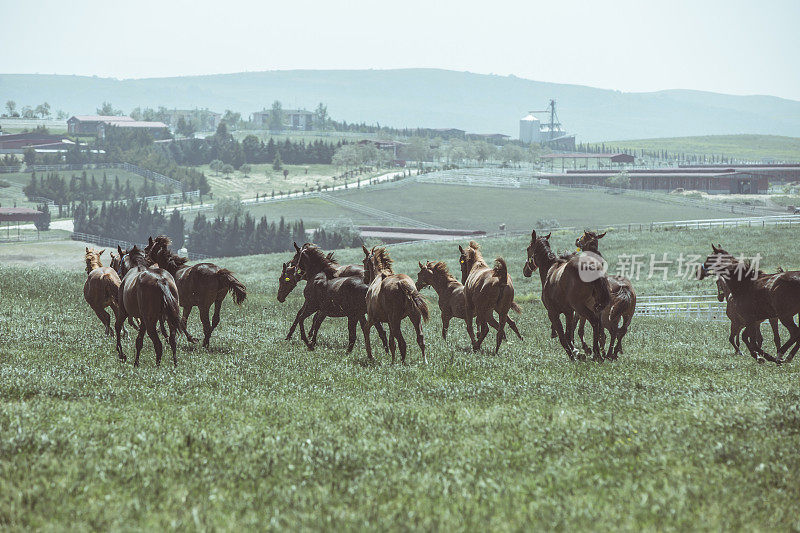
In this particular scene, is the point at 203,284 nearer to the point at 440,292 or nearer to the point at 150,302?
the point at 150,302

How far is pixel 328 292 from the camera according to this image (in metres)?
19.6

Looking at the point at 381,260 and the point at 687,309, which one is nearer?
the point at 381,260

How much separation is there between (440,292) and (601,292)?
6002 millimetres

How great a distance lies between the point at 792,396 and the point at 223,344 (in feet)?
45.4

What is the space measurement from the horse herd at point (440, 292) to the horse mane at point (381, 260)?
0.02m

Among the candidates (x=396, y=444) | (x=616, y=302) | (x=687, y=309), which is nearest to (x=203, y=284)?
(x=616, y=302)

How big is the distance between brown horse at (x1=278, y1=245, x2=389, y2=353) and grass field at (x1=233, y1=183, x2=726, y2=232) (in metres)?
117

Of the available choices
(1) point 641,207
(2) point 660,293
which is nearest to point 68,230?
(1) point 641,207

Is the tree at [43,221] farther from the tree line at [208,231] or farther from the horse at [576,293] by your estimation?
the horse at [576,293]

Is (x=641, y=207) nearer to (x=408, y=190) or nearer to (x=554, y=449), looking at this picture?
(x=408, y=190)

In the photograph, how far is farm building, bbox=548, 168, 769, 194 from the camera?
182 meters

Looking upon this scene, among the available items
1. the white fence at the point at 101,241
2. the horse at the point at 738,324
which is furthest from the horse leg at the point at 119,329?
the white fence at the point at 101,241

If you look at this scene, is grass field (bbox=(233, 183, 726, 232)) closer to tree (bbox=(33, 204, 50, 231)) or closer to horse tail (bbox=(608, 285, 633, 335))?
tree (bbox=(33, 204, 50, 231))

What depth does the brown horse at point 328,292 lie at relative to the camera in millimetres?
19062
